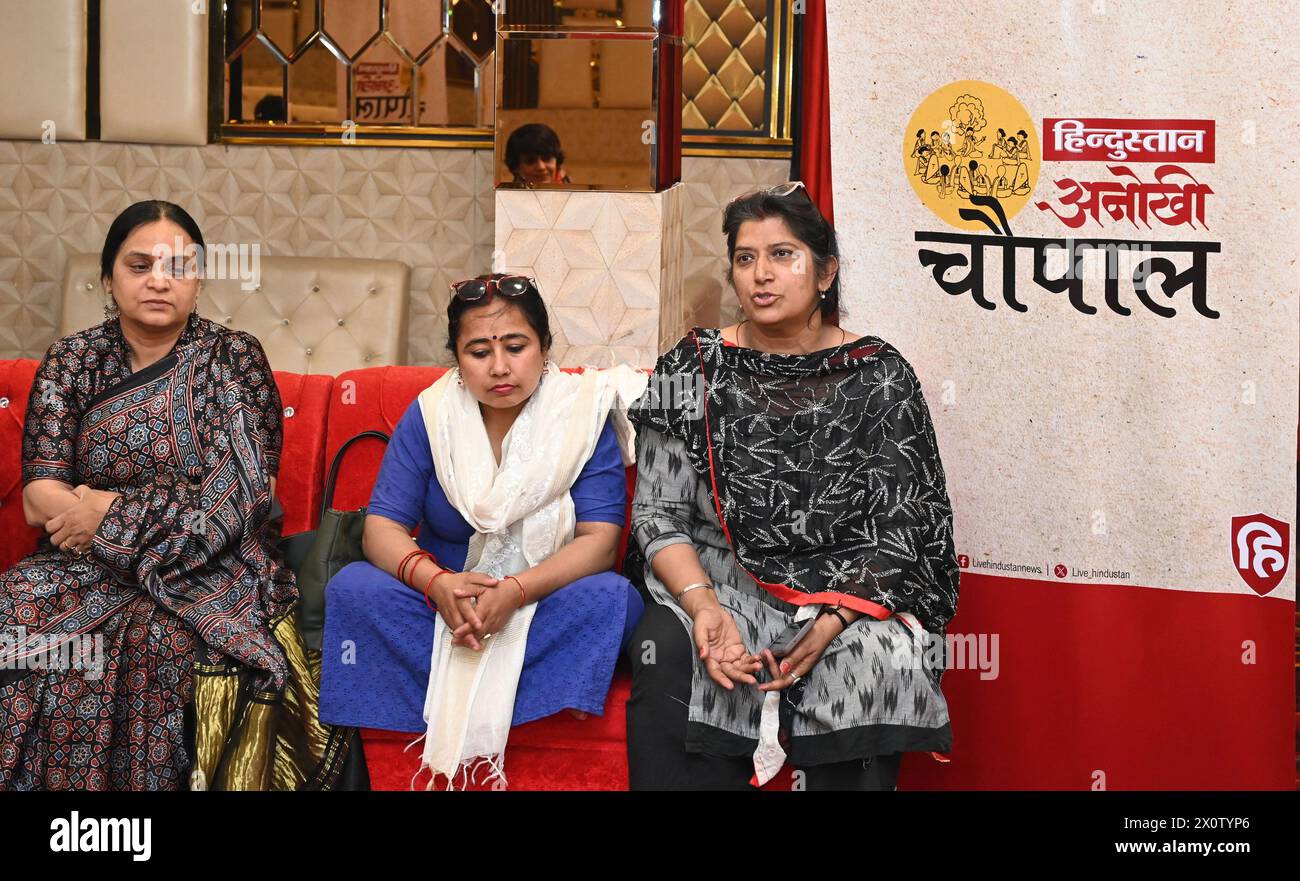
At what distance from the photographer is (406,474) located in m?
2.72

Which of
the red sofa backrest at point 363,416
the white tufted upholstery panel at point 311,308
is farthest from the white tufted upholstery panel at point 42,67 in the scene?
the red sofa backrest at point 363,416

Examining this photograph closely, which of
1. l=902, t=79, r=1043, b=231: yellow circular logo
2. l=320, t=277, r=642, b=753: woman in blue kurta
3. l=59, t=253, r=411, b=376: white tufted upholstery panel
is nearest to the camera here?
l=320, t=277, r=642, b=753: woman in blue kurta

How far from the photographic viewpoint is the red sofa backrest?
9.93ft

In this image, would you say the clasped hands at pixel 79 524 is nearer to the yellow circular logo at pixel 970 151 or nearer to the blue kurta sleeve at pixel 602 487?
the blue kurta sleeve at pixel 602 487

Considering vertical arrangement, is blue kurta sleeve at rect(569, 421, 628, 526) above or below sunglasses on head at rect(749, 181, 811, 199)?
A: below

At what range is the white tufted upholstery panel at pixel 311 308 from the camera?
477 centimetres

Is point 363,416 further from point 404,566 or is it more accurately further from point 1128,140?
point 1128,140

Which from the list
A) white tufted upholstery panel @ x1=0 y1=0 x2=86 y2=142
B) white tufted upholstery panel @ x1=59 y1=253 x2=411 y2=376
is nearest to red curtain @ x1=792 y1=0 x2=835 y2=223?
white tufted upholstery panel @ x1=59 y1=253 x2=411 y2=376

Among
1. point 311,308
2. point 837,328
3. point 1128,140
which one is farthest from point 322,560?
point 311,308

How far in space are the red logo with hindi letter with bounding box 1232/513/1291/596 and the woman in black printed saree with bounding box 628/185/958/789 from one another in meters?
0.65

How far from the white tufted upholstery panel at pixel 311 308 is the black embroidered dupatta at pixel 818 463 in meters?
2.30

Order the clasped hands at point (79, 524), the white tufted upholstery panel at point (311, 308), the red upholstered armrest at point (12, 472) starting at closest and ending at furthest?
the clasped hands at point (79, 524), the red upholstered armrest at point (12, 472), the white tufted upholstery panel at point (311, 308)

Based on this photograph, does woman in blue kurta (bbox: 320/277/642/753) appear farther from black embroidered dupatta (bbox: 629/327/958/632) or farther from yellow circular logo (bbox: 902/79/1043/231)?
yellow circular logo (bbox: 902/79/1043/231)

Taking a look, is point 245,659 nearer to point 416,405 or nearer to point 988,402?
point 416,405
